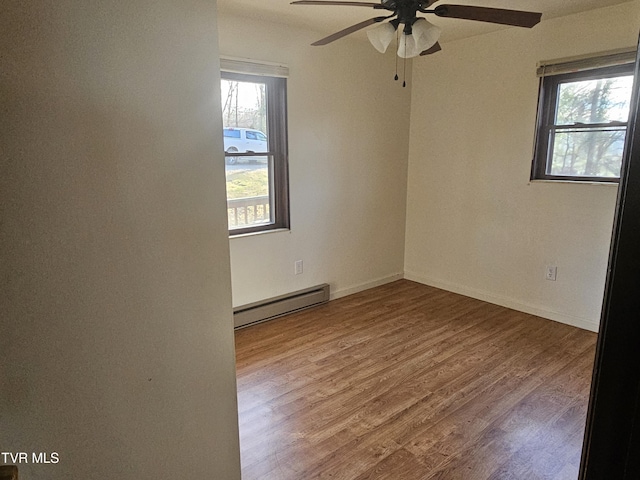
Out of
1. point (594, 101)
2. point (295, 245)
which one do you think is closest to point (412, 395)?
point (295, 245)

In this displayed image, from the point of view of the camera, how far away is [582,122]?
3.05 metres

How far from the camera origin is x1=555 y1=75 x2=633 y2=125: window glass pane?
2.86 m

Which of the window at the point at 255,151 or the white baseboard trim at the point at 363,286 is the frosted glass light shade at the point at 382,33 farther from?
the white baseboard trim at the point at 363,286

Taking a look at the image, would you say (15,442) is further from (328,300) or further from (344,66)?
(344,66)

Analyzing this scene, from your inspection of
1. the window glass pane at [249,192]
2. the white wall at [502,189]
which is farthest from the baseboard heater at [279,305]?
the white wall at [502,189]

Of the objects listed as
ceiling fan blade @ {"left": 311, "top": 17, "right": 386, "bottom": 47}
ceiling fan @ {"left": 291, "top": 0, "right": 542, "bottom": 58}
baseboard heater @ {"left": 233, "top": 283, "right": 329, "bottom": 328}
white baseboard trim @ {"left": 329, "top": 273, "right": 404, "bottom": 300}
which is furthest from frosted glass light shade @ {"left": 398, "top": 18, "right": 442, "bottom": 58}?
white baseboard trim @ {"left": 329, "top": 273, "right": 404, "bottom": 300}

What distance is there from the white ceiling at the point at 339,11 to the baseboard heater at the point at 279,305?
2237 millimetres

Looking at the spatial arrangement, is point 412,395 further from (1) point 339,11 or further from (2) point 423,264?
(1) point 339,11

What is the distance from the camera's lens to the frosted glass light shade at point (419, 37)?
2.13 metres

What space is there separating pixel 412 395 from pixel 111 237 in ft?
6.53

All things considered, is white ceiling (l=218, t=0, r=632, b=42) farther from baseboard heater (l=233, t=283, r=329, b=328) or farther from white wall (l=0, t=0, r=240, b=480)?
baseboard heater (l=233, t=283, r=329, b=328)

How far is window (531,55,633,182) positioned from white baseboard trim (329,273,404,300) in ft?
5.79

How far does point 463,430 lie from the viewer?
2045mm

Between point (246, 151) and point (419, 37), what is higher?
point (419, 37)
